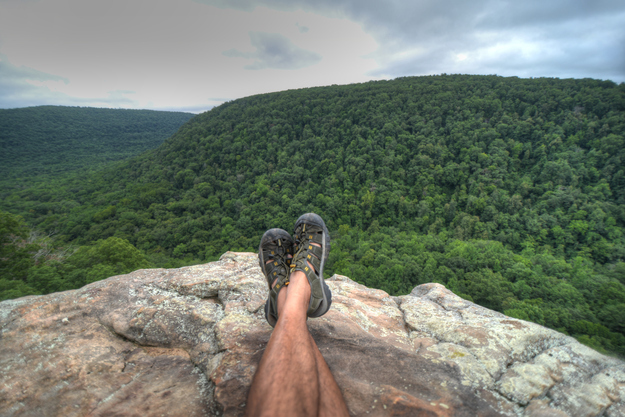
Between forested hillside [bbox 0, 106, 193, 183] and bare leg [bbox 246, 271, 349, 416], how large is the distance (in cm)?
11452

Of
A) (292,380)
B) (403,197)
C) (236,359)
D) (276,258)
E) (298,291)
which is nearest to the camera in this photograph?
(292,380)

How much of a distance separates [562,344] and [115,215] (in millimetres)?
59251

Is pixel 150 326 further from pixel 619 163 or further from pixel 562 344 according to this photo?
pixel 619 163

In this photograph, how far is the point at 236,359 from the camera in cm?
250

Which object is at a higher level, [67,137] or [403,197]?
[67,137]

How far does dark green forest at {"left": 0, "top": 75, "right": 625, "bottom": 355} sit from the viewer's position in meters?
24.3

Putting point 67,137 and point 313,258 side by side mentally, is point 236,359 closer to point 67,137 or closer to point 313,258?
point 313,258

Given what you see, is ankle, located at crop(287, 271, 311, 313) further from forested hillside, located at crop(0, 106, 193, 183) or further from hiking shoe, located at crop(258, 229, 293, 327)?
forested hillside, located at crop(0, 106, 193, 183)

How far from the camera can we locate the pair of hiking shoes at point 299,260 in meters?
2.92

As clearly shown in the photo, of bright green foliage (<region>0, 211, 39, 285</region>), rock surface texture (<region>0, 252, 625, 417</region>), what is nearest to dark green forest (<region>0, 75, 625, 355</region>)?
bright green foliage (<region>0, 211, 39, 285</region>)

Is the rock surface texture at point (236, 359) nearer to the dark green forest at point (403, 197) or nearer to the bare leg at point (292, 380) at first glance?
the bare leg at point (292, 380)

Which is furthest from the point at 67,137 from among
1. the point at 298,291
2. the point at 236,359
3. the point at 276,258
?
the point at 298,291

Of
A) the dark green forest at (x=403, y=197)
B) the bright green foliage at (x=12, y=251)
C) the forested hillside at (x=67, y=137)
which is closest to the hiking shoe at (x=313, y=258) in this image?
the dark green forest at (x=403, y=197)

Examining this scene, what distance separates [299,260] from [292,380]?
1686mm
